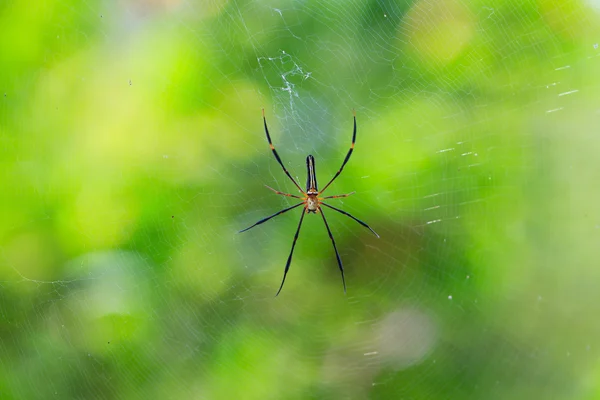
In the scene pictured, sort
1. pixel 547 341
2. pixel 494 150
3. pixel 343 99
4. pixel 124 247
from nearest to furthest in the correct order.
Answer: pixel 124 247 → pixel 343 99 → pixel 494 150 → pixel 547 341

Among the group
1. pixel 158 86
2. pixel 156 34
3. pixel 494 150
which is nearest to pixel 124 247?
pixel 158 86

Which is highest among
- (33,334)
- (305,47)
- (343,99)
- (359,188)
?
(305,47)

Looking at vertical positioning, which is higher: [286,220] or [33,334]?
[286,220]

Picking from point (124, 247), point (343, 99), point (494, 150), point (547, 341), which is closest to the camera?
point (124, 247)

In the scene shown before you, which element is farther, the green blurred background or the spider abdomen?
Answer: the spider abdomen

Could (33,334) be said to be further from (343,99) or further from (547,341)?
(547,341)

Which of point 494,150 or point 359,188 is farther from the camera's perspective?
point 494,150

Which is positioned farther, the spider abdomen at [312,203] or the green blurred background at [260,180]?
the spider abdomen at [312,203]

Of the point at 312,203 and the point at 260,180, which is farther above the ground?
the point at 260,180
